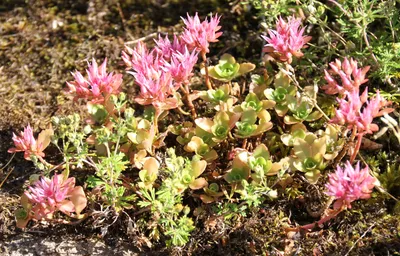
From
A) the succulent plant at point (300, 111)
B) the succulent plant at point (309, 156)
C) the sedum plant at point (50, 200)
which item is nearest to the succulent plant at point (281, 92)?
the succulent plant at point (300, 111)

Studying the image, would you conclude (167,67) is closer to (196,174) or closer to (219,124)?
A: (219,124)

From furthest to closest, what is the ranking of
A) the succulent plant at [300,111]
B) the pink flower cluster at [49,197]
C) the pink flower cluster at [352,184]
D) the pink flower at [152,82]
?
1. the succulent plant at [300,111]
2. the pink flower at [152,82]
3. the pink flower cluster at [49,197]
4. the pink flower cluster at [352,184]

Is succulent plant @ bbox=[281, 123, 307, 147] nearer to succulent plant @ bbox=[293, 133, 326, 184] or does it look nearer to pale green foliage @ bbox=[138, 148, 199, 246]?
succulent plant @ bbox=[293, 133, 326, 184]

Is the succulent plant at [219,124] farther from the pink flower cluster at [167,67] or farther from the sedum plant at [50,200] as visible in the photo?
the sedum plant at [50,200]

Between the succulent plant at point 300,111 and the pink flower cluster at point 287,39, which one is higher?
the pink flower cluster at point 287,39

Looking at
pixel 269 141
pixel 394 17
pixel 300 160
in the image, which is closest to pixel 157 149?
pixel 269 141

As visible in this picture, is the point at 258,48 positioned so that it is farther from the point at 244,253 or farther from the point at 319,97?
the point at 244,253

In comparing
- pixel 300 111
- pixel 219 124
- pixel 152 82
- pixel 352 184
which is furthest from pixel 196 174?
pixel 352 184
